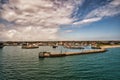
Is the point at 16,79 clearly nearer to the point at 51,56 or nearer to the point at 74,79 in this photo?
the point at 74,79

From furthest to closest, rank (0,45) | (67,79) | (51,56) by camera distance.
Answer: (0,45) < (51,56) < (67,79)

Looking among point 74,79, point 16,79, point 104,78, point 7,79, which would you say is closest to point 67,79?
point 74,79

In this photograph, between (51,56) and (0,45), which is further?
(0,45)

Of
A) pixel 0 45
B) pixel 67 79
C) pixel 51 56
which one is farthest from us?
pixel 0 45

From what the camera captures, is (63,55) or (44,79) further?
(63,55)

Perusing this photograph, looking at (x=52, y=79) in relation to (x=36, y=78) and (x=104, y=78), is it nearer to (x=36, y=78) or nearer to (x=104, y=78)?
(x=36, y=78)

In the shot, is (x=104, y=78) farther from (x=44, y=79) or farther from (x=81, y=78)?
(x=44, y=79)

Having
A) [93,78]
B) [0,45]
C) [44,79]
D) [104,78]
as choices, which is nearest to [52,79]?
[44,79]
